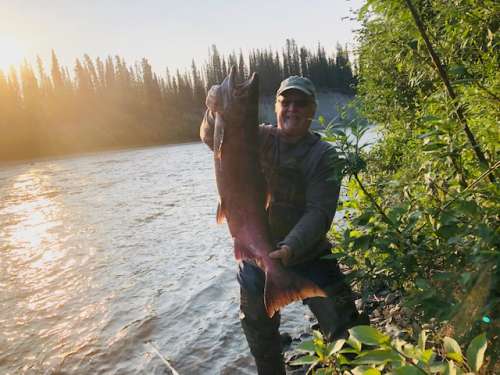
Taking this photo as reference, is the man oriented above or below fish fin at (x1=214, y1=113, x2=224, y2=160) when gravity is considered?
below

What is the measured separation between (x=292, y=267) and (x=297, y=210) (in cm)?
48

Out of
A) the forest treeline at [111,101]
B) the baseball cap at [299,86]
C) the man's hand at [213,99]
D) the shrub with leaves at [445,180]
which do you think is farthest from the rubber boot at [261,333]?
the forest treeline at [111,101]

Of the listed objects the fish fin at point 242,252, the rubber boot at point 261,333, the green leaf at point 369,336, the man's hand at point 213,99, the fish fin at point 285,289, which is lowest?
the rubber boot at point 261,333

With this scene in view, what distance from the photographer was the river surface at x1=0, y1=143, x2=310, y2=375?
456cm

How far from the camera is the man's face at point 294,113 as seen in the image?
135 inches

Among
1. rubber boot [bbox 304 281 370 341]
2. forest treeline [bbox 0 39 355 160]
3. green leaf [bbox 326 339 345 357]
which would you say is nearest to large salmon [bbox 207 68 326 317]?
rubber boot [bbox 304 281 370 341]

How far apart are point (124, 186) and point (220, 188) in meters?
17.1

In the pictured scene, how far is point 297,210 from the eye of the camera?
11.4ft

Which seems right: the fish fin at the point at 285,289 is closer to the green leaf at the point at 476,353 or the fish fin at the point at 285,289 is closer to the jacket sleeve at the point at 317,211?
the jacket sleeve at the point at 317,211

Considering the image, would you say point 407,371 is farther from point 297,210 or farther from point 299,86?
point 299,86

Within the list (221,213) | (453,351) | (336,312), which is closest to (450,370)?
(453,351)

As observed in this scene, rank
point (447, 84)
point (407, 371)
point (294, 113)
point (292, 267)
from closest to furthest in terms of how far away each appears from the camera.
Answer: point (407, 371) → point (447, 84) → point (292, 267) → point (294, 113)

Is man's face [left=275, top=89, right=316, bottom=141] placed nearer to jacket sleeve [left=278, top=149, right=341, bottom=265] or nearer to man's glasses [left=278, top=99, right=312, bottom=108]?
man's glasses [left=278, top=99, right=312, bottom=108]

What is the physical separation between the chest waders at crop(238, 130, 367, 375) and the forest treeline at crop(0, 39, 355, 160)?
5558cm
